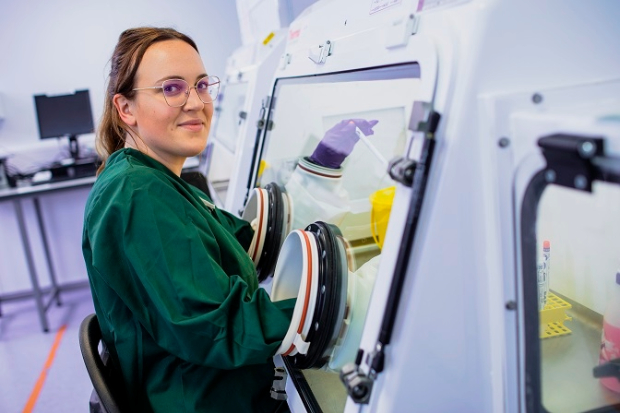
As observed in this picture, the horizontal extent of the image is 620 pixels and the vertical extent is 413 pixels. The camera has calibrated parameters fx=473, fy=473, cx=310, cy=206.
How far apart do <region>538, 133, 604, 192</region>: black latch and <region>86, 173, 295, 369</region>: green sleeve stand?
0.61 metres

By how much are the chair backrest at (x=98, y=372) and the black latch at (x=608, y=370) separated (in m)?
0.96

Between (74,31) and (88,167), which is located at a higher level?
(74,31)

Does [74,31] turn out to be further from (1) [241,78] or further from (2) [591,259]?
(2) [591,259]

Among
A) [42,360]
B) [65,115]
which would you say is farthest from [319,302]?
[65,115]

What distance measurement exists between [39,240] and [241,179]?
2900 mm

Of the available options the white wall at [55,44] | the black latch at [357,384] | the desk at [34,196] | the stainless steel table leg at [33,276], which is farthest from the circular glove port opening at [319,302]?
the white wall at [55,44]

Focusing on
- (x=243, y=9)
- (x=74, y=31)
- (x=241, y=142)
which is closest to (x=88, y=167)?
(x=74, y=31)

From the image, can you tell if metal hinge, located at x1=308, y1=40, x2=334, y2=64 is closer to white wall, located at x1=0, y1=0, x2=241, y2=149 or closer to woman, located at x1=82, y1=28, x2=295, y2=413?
woman, located at x1=82, y1=28, x2=295, y2=413

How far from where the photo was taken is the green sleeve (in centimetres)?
93

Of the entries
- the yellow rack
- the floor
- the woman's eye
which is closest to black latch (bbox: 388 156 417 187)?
the yellow rack

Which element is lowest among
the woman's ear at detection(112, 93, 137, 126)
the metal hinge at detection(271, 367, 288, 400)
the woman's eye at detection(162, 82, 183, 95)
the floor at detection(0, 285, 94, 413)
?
the floor at detection(0, 285, 94, 413)

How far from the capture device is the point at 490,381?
77cm

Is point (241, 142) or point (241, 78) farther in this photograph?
point (241, 78)

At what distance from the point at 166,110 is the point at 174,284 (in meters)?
0.46
